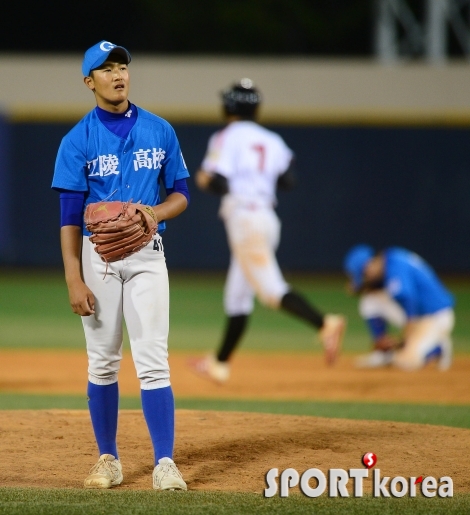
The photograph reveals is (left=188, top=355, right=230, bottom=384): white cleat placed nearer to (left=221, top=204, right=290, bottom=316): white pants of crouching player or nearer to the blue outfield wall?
(left=221, top=204, right=290, bottom=316): white pants of crouching player

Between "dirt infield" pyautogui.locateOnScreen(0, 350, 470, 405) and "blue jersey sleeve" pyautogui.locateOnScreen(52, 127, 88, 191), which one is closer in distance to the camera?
"blue jersey sleeve" pyautogui.locateOnScreen(52, 127, 88, 191)

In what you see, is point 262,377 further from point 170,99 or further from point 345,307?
point 170,99

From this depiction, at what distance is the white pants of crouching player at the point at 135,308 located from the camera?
147 inches

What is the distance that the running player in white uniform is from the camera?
7.18m

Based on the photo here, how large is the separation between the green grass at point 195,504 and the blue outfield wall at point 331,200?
13.8 metres

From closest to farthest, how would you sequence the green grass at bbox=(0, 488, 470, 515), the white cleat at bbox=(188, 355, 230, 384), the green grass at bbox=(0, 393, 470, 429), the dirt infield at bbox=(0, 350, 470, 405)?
1. the green grass at bbox=(0, 488, 470, 515)
2. the green grass at bbox=(0, 393, 470, 429)
3. the dirt infield at bbox=(0, 350, 470, 405)
4. the white cleat at bbox=(188, 355, 230, 384)

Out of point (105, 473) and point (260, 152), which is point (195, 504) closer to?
point (105, 473)

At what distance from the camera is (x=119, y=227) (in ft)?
11.8

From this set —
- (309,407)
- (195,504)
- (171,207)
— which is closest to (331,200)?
(309,407)

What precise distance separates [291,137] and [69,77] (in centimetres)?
425

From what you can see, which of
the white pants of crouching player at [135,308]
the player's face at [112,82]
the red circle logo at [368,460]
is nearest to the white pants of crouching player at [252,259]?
the red circle logo at [368,460]

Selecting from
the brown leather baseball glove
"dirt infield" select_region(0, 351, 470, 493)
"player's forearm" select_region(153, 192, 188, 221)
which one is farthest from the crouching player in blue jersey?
the brown leather baseball glove

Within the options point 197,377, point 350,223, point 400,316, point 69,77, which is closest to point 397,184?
point 350,223

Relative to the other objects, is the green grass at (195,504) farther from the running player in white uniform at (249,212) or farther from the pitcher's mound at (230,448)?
the running player in white uniform at (249,212)
